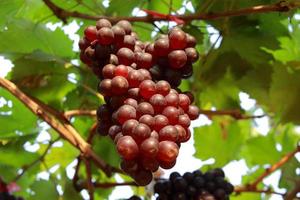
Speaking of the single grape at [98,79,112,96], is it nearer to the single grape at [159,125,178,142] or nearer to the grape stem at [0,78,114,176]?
the single grape at [159,125,178,142]

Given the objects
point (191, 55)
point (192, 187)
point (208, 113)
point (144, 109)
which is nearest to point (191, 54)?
Result: point (191, 55)

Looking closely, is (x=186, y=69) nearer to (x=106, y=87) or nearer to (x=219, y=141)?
(x=106, y=87)

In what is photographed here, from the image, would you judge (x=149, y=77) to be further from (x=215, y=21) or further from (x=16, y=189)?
(x=16, y=189)

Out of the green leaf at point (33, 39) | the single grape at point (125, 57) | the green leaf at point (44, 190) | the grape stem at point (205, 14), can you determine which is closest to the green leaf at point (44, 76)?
the green leaf at point (33, 39)

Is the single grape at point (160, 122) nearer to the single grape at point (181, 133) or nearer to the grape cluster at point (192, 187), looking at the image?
the single grape at point (181, 133)

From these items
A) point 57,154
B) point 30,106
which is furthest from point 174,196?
point 57,154

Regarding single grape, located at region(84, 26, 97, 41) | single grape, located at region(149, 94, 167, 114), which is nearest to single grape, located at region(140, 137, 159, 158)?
single grape, located at region(149, 94, 167, 114)
